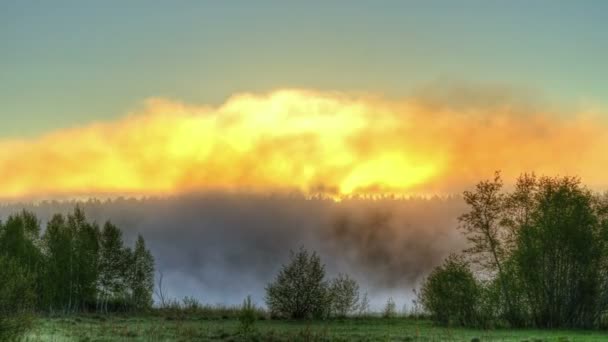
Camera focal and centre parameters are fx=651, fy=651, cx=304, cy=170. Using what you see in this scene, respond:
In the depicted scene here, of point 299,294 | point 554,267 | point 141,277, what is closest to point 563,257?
point 554,267

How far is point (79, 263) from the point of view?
106688mm

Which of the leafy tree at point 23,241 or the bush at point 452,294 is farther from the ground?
the leafy tree at point 23,241

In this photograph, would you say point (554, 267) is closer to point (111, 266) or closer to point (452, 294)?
point (452, 294)

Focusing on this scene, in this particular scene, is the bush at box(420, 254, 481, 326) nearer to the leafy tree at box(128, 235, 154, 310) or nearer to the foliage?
the foliage

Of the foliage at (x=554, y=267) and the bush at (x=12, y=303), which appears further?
the foliage at (x=554, y=267)

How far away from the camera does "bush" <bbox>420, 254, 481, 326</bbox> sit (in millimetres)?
62844

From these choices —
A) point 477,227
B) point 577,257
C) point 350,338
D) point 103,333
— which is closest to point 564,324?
point 577,257

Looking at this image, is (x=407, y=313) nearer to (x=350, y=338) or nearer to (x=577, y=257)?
(x=577, y=257)

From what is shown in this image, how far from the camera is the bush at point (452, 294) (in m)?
62.8

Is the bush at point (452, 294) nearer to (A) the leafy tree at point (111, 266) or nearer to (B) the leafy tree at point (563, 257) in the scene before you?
(B) the leafy tree at point (563, 257)

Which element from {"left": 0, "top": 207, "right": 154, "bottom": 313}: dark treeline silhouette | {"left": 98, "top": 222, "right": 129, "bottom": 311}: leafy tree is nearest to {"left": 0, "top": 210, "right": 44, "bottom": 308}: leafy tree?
{"left": 0, "top": 207, "right": 154, "bottom": 313}: dark treeline silhouette

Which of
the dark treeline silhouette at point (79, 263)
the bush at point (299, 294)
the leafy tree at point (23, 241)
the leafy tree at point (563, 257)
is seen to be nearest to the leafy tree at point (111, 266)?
the dark treeline silhouette at point (79, 263)

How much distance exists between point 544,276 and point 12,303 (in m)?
51.3

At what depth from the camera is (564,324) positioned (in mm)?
63688
